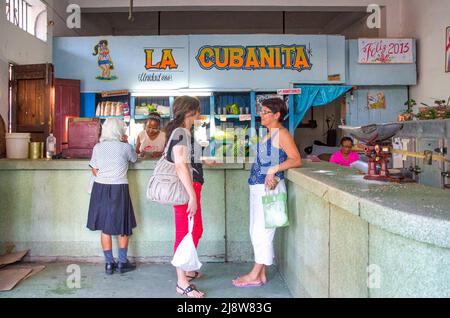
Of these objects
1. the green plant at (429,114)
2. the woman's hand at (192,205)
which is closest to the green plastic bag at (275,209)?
the woman's hand at (192,205)

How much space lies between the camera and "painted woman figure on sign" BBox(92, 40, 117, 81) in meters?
8.10

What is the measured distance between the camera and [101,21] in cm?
1127

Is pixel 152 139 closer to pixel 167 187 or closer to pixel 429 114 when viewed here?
pixel 167 187

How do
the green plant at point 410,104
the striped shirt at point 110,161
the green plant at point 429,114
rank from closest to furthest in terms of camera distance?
the striped shirt at point 110,161 → the green plant at point 429,114 → the green plant at point 410,104

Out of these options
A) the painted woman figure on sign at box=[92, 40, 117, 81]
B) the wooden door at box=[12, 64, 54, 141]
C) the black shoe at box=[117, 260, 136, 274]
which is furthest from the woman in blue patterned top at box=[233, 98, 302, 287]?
the painted woman figure on sign at box=[92, 40, 117, 81]

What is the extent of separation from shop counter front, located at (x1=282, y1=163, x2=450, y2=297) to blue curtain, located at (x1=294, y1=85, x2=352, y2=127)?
513 cm

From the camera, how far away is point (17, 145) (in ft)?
15.6

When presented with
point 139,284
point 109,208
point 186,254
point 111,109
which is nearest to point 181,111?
point 186,254

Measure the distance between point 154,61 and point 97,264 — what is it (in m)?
4.71

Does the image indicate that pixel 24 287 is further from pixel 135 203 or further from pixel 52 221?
pixel 135 203

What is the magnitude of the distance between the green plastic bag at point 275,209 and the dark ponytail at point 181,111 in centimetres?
84

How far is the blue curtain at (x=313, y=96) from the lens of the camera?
8.16 metres

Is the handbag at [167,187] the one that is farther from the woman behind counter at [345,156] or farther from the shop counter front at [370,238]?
Answer: the woman behind counter at [345,156]
